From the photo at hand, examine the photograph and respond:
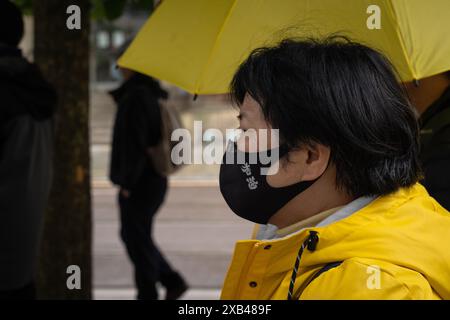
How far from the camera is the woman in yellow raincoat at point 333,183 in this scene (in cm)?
153

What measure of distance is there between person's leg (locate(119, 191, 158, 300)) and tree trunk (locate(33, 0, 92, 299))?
132cm

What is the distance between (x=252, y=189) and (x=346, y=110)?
312 mm

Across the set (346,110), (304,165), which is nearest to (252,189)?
(304,165)

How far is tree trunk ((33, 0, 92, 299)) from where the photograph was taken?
422 cm

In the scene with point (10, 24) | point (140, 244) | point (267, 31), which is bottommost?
point (140, 244)

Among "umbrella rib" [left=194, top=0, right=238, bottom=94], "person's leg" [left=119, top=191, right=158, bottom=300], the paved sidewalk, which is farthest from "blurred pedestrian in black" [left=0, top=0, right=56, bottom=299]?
the paved sidewalk

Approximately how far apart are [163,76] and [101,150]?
623 inches

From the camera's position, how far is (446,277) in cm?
155

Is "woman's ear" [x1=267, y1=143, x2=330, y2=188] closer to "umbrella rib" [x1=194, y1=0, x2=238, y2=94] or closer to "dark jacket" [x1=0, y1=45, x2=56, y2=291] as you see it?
"umbrella rib" [x1=194, y1=0, x2=238, y2=94]

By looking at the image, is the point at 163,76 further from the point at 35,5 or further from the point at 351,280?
the point at 35,5

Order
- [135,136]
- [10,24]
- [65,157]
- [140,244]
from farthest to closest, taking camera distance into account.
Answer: [140,244], [135,136], [65,157], [10,24]

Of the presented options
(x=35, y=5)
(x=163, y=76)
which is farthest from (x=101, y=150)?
(x=163, y=76)

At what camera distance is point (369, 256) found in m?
1.50

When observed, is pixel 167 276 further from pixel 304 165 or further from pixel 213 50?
pixel 304 165
